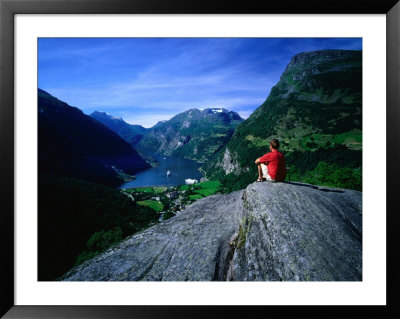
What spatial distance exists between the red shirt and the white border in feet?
5.00

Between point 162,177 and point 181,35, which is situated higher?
point 181,35

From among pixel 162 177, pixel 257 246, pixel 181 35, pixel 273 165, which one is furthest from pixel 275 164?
pixel 162 177

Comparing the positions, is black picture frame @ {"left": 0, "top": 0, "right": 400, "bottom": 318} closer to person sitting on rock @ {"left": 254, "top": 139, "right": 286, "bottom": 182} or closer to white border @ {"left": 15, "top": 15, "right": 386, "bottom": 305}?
white border @ {"left": 15, "top": 15, "right": 386, "bottom": 305}

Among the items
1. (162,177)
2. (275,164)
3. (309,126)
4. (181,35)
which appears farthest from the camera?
(162,177)

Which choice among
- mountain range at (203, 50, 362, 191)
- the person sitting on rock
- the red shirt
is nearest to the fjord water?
mountain range at (203, 50, 362, 191)

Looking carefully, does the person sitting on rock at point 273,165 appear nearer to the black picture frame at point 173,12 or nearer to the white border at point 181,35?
the white border at point 181,35

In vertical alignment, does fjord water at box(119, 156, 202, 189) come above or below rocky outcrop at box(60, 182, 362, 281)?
below

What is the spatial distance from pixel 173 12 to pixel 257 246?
4.44 metres

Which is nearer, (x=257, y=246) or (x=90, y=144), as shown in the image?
(x=257, y=246)

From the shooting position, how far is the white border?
3.34 meters

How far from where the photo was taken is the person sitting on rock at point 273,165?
4008 millimetres

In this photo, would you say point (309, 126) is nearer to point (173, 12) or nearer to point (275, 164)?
point (275, 164)

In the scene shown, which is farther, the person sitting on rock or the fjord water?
the fjord water

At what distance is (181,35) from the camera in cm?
382
